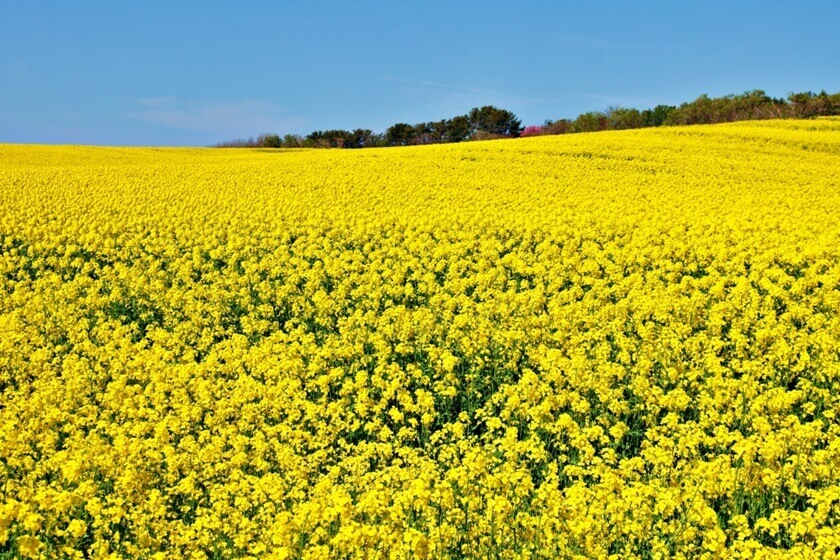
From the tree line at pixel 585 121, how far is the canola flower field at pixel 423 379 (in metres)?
44.9

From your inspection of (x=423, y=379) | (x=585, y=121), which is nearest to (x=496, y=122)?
(x=585, y=121)

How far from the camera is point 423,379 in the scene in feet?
30.0

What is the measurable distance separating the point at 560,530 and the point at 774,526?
165 cm

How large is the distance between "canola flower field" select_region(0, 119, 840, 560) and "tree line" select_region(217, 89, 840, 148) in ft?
147

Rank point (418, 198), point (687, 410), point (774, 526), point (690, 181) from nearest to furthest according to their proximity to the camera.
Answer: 1. point (774, 526)
2. point (687, 410)
3. point (418, 198)
4. point (690, 181)

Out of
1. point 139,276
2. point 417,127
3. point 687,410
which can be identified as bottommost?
point 687,410

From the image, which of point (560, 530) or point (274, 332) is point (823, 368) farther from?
point (274, 332)

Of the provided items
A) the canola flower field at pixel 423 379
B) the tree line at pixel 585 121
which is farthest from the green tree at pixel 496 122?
the canola flower field at pixel 423 379

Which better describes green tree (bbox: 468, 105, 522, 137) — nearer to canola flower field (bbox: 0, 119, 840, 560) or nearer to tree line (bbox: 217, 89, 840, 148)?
tree line (bbox: 217, 89, 840, 148)

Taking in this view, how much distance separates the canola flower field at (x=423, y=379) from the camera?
592cm

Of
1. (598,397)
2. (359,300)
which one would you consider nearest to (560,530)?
(598,397)

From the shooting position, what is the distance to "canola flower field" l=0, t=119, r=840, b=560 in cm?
592

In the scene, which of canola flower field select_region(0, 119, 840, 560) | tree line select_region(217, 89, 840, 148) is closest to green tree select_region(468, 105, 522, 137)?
tree line select_region(217, 89, 840, 148)

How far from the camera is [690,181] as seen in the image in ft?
91.2
